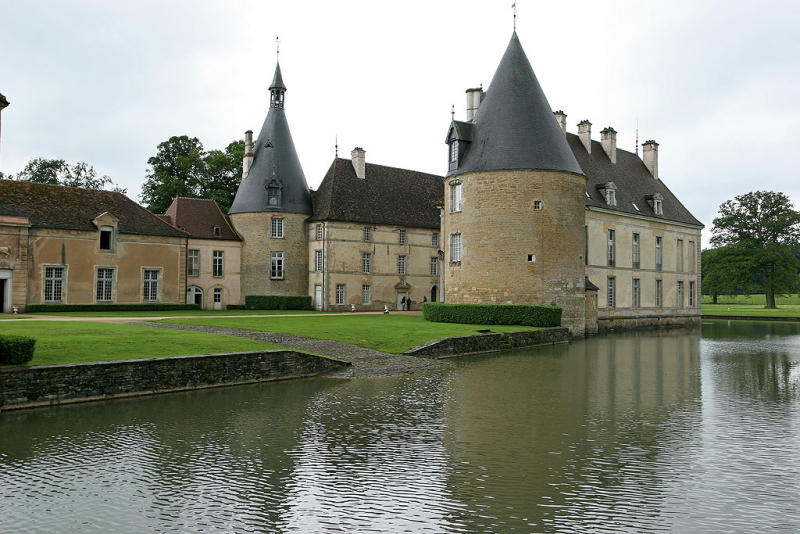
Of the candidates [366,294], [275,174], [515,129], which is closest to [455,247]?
[515,129]

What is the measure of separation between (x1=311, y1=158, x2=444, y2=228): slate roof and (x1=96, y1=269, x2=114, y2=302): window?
1311cm

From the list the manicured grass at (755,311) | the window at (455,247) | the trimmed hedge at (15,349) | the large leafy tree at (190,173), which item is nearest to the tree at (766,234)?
the manicured grass at (755,311)

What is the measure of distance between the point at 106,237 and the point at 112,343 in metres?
21.3

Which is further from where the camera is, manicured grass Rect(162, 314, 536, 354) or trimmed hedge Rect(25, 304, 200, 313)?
trimmed hedge Rect(25, 304, 200, 313)

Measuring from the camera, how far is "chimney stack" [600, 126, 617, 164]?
44344 mm

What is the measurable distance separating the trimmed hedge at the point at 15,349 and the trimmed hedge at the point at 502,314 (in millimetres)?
20800

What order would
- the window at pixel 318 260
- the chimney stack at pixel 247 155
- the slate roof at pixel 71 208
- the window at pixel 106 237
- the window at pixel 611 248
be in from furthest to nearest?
the chimney stack at pixel 247 155, the window at pixel 318 260, the window at pixel 611 248, the window at pixel 106 237, the slate roof at pixel 71 208

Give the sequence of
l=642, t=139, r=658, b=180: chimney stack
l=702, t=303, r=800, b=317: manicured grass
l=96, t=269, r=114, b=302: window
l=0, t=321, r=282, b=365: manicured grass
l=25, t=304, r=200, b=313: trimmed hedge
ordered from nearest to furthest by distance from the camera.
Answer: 1. l=0, t=321, r=282, b=365: manicured grass
2. l=25, t=304, r=200, b=313: trimmed hedge
3. l=96, t=269, r=114, b=302: window
4. l=642, t=139, r=658, b=180: chimney stack
5. l=702, t=303, r=800, b=317: manicured grass

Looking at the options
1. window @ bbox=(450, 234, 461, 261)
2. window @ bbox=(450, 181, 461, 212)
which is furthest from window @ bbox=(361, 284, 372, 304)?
window @ bbox=(450, 181, 461, 212)

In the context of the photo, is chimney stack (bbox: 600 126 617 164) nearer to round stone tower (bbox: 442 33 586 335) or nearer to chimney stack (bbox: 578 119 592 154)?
chimney stack (bbox: 578 119 592 154)

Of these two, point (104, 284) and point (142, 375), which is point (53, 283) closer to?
point (104, 284)

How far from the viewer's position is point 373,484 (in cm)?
850

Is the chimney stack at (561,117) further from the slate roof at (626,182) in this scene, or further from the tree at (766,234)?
the tree at (766,234)

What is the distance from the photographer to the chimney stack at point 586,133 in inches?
1681
